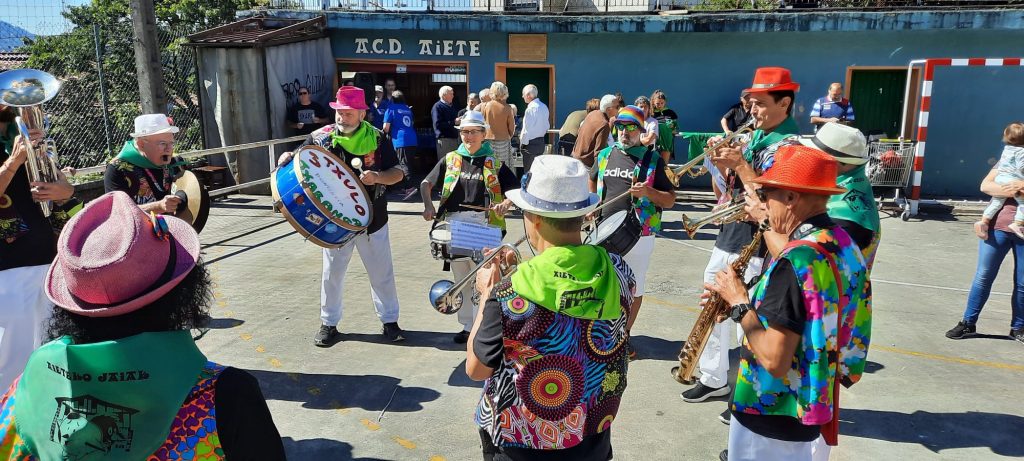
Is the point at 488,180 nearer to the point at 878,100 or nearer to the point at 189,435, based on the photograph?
the point at 189,435

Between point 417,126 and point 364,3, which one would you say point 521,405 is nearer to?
point 364,3

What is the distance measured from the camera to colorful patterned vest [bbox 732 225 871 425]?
9.27 ft

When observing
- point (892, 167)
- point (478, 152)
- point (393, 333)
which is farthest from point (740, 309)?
point (892, 167)

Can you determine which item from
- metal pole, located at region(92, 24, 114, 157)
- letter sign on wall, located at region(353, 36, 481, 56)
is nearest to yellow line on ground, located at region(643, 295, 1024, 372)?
metal pole, located at region(92, 24, 114, 157)

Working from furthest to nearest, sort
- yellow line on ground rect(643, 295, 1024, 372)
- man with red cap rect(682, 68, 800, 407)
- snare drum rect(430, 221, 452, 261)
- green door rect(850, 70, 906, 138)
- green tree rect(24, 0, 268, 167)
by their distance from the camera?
green door rect(850, 70, 906, 138) < green tree rect(24, 0, 268, 167) < yellow line on ground rect(643, 295, 1024, 372) < snare drum rect(430, 221, 452, 261) < man with red cap rect(682, 68, 800, 407)

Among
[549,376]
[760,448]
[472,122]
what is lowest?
[760,448]

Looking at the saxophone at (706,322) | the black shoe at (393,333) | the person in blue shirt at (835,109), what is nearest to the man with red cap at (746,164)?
the saxophone at (706,322)

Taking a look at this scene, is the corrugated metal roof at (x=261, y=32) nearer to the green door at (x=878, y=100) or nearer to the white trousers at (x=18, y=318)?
the white trousers at (x=18, y=318)

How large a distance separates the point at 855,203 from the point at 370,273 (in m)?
3.89

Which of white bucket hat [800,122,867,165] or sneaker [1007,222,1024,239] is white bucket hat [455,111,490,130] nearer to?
white bucket hat [800,122,867,165]

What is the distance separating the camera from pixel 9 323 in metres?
4.01

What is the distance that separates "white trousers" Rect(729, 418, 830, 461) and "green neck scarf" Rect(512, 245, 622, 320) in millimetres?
897

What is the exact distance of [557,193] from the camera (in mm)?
2834

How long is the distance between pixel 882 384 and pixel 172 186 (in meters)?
5.46
